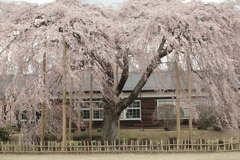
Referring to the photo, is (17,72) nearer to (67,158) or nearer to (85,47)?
(85,47)

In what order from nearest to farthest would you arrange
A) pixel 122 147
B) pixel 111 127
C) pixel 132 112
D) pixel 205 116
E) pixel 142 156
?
1. pixel 142 156
2. pixel 122 147
3. pixel 111 127
4. pixel 205 116
5. pixel 132 112

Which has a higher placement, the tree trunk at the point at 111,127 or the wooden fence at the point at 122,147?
the tree trunk at the point at 111,127

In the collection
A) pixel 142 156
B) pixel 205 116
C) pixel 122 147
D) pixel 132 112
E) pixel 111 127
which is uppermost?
pixel 132 112

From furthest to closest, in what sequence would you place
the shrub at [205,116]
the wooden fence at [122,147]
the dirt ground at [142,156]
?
the shrub at [205,116]
the wooden fence at [122,147]
the dirt ground at [142,156]

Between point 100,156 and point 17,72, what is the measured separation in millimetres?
4294

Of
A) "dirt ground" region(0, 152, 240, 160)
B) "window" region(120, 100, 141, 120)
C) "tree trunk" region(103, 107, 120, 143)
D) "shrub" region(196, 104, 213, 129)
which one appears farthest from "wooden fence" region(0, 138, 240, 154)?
"window" region(120, 100, 141, 120)

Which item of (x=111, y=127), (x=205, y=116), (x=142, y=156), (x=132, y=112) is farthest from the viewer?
(x=132, y=112)

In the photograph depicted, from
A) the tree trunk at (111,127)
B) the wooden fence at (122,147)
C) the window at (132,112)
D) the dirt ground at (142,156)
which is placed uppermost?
the window at (132,112)

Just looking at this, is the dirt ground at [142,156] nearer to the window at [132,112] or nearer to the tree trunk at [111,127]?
the tree trunk at [111,127]

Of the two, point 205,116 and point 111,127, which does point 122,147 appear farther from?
point 205,116

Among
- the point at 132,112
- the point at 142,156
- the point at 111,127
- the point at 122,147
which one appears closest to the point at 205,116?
the point at 132,112

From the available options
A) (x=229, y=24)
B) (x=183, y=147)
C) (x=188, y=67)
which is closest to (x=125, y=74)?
(x=188, y=67)

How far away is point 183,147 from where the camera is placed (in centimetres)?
1030

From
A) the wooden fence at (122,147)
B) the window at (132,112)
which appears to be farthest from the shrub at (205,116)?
the wooden fence at (122,147)
